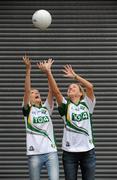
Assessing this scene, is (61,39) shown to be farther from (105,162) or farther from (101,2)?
(105,162)

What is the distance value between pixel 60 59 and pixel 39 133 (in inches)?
101

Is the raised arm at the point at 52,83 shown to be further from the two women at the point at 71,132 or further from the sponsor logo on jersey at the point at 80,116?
the sponsor logo on jersey at the point at 80,116

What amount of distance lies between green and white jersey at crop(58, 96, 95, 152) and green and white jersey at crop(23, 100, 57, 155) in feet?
0.71

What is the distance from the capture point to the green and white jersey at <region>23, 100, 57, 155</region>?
6.53 meters

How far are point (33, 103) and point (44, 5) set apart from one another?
2.77 metres

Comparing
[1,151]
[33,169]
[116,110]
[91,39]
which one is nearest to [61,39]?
[91,39]

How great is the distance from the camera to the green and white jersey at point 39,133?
6.53 m

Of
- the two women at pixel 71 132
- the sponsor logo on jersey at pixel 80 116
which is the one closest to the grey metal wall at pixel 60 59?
the two women at pixel 71 132

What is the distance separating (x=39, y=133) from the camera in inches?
258

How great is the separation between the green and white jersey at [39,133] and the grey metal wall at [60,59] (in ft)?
6.84

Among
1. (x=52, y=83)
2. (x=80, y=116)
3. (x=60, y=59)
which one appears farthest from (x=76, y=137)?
(x=60, y=59)

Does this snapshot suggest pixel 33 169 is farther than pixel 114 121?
No

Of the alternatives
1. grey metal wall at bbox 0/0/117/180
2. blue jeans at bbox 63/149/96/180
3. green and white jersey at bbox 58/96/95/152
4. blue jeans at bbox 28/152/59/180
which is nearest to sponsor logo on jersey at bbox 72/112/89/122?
green and white jersey at bbox 58/96/95/152

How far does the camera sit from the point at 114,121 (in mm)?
8766
